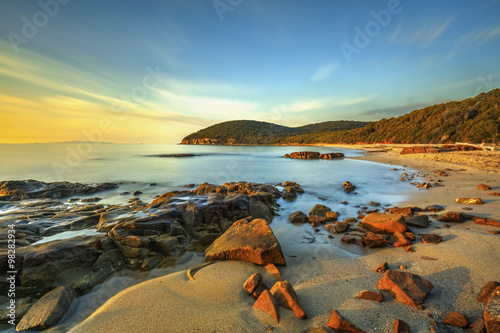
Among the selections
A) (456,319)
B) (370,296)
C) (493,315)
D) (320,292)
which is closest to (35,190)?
(320,292)

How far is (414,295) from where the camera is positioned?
8.34ft

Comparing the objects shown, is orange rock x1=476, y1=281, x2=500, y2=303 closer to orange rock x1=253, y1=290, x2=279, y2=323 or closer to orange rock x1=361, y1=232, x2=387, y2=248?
orange rock x1=361, y1=232, x2=387, y2=248

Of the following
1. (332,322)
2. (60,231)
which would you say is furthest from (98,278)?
(332,322)

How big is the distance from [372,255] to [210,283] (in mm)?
3283

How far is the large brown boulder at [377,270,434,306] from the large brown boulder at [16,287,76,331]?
15.2 ft

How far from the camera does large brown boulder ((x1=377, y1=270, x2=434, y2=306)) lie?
2.51 meters

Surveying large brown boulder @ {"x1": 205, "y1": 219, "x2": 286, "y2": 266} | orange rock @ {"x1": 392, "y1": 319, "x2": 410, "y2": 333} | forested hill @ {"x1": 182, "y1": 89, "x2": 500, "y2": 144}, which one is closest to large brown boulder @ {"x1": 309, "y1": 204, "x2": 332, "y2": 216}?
large brown boulder @ {"x1": 205, "y1": 219, "x2": 286, "y2": 266}

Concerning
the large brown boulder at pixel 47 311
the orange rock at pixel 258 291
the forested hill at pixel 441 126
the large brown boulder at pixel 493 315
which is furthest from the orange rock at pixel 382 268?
the forested hill at pixel 441 126

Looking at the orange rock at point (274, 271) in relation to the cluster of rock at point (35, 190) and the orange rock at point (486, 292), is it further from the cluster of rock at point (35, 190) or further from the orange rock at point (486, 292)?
the cluster of rock at point (35, 190)

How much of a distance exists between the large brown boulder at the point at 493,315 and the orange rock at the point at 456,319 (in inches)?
6.5

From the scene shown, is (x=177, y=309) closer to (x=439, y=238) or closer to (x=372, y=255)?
(x=372, y=255)

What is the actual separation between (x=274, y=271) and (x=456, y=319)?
240 cm

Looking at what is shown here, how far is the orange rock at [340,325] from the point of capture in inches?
86.5

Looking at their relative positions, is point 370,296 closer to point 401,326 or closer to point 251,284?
point 401,326
